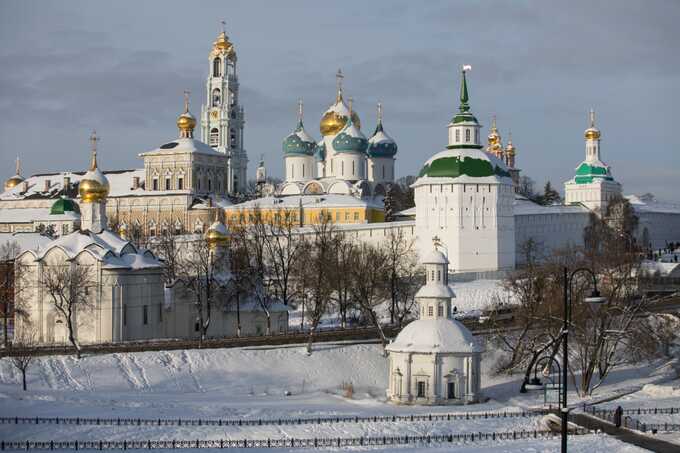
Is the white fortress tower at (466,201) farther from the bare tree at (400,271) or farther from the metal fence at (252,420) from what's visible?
the metal fence at (252,420)

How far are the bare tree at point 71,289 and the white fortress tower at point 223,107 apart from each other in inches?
2213

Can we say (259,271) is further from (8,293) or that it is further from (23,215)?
(23,215)

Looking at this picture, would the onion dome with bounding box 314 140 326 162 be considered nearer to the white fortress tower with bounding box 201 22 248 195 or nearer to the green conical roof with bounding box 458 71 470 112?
the white fortress tower with bounding box 201 22 248 195

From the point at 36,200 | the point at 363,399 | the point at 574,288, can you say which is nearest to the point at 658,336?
the point at 574,288

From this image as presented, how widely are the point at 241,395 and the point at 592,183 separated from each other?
61.4 m

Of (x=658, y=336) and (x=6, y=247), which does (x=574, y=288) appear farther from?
(x=6, y=247)

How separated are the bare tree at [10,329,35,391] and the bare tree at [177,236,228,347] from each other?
650cm

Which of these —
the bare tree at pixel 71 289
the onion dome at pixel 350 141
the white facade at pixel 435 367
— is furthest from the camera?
the onion dome at pixel 350 141

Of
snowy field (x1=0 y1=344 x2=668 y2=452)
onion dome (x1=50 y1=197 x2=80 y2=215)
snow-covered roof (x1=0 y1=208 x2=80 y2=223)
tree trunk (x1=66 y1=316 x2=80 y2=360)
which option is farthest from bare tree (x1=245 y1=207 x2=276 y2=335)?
snow-covered roof (x1=0 y1=208 x2=80 y2=223)

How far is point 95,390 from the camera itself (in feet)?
141

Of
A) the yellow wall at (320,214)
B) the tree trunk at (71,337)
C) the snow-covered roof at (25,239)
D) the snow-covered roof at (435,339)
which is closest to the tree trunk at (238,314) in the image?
the tree trunk at (71,337)

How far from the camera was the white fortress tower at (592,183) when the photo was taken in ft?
323

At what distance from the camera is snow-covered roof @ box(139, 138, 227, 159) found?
307ft

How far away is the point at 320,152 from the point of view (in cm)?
9862
